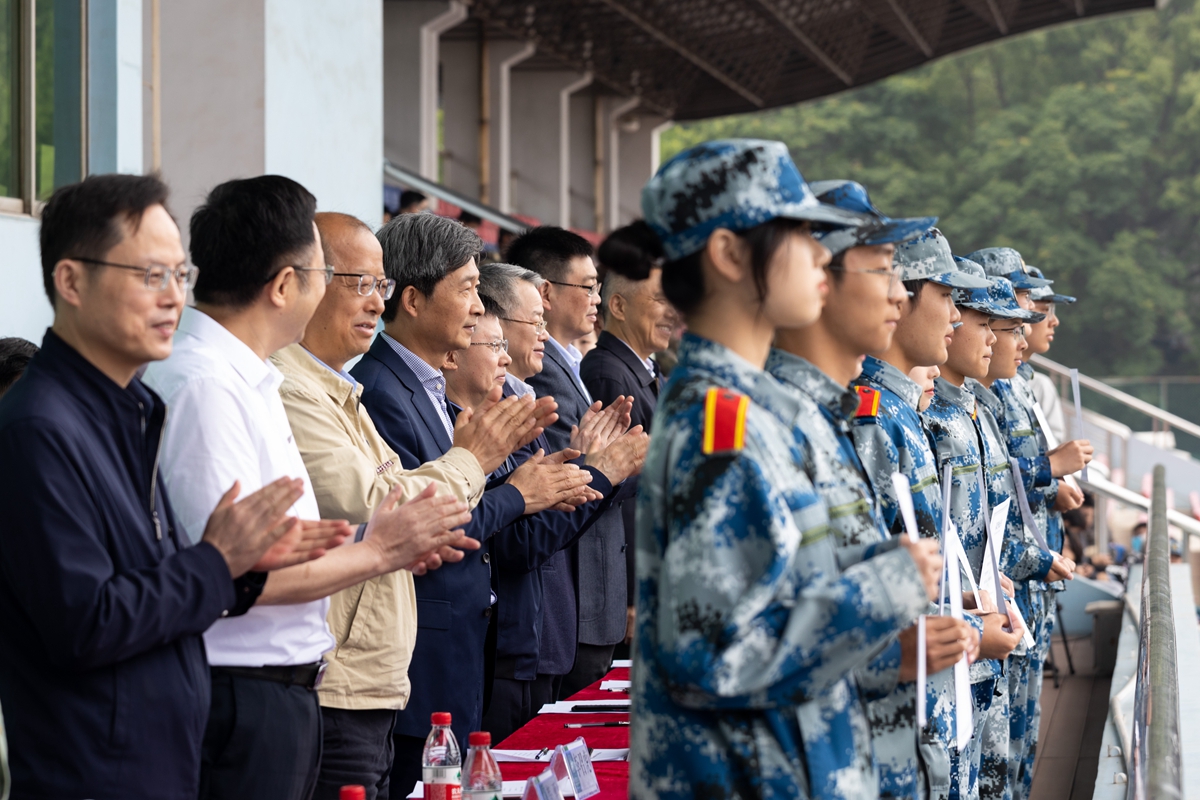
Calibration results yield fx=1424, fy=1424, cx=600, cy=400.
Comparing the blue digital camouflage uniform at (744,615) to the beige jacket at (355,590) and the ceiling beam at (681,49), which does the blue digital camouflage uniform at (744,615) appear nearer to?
the beige jacket at (355,590)

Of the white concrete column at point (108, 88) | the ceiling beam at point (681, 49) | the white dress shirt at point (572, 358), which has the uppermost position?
the ceiling beam at point (681, 49)

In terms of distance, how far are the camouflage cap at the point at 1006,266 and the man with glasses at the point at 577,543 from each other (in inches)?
61.3

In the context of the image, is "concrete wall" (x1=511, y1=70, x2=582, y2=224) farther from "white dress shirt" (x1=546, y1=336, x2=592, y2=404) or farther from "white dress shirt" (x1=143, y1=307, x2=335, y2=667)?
"white dress shirt" (x1=143, y1=307, x2=335, y2=667)

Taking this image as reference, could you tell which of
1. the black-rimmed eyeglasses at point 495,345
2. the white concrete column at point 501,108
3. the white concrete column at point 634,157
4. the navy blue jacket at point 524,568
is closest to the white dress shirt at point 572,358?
the black-rimmed eyeglasses at point 495,345

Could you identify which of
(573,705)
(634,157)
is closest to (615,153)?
(634,157)

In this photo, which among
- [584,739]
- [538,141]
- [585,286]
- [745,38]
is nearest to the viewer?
[584,739]

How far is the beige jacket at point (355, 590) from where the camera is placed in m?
2.71

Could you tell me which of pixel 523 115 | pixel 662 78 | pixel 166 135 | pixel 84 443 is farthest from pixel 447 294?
pixel 662 78

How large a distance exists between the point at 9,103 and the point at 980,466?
3030 millimetres

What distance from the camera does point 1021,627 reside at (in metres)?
2.86

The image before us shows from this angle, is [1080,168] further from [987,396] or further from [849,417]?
[849,417]

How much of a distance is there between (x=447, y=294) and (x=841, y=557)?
174 centimetres

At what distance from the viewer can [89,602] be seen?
192cm

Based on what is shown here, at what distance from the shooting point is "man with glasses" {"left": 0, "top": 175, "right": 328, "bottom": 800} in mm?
1938
